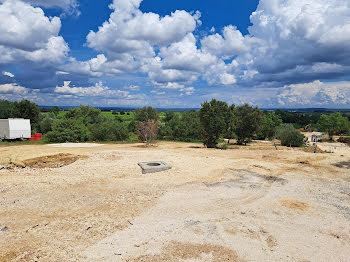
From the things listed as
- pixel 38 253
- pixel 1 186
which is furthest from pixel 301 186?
pixel 1 186

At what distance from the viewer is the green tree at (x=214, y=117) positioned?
74.6 feet

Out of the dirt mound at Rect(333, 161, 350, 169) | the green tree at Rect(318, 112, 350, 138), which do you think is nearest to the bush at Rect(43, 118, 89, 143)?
the dirt mound at Rect(333, 161, 350, 169)

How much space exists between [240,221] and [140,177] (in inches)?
233

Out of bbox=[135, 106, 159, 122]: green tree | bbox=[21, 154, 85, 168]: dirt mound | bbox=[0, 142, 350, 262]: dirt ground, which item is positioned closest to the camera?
bbox=[0, 142, 350, 262]: dirt ground

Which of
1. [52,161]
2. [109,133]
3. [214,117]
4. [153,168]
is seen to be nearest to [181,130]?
[109,133]

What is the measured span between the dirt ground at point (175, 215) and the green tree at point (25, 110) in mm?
40138

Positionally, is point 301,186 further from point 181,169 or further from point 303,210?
point 181,169

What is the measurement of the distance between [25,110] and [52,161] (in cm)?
3661

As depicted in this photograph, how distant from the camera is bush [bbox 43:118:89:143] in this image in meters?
28.6

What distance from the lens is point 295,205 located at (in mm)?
7930

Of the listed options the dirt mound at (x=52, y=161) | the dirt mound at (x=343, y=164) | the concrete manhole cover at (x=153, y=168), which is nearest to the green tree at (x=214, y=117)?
the dirt mound at (x=343, y=164)

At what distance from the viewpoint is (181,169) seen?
41.8 feet

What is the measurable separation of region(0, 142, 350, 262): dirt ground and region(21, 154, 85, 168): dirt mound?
10.8ft

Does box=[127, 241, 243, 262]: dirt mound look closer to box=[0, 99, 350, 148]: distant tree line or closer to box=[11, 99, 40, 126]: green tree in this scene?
box=[0, 99, 350, 148]: distant tree line
